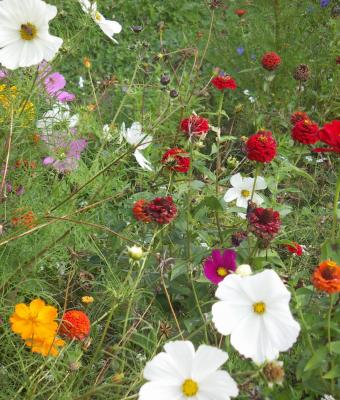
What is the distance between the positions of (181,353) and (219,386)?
0.23 ft

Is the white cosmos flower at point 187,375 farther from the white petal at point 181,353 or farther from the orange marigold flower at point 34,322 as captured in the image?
the orange marigold flower at point 34,322

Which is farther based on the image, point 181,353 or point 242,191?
point 242,191

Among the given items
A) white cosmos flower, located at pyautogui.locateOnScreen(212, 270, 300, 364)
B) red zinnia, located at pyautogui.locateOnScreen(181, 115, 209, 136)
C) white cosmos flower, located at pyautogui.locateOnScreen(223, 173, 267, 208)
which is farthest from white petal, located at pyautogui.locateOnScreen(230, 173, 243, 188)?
white cosmos flower, located at pyautogui.locateOnScreen(212, 270, 300, 364)

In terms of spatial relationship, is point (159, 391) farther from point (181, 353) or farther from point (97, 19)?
point (97, 19)

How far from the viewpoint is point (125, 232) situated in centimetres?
178

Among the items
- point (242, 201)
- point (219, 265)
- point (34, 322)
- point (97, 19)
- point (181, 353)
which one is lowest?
point (242, 201)

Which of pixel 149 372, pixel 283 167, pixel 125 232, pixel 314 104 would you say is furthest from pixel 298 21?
pixel 149 372

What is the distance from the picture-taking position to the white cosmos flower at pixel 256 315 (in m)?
0.98

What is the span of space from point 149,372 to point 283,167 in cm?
99

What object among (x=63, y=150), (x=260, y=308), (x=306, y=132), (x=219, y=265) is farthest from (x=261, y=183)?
(x=260, y=308)

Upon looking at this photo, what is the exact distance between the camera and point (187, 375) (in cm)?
97

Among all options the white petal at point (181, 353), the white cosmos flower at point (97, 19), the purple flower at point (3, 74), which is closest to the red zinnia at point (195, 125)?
the white cosmos flower at point (97, 19)

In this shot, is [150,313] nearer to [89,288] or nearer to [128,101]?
[89,288]

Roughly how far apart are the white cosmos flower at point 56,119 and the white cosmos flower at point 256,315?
95cm
